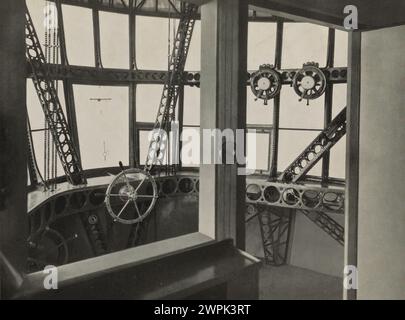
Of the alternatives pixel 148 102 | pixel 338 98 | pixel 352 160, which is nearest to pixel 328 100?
pixel 338 98

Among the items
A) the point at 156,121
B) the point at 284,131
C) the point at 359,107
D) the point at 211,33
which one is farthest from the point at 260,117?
the point at 211,33

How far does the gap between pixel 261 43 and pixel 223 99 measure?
10.2 meters

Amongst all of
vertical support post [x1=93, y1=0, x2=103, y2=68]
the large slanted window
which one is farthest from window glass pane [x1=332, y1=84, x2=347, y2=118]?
vertical support post [x1=93, y1=0, x2=103, y2=68]

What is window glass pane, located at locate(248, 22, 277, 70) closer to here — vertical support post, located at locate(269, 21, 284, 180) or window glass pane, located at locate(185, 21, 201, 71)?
vertical support post, located at locate(269, 21, 284, 180)

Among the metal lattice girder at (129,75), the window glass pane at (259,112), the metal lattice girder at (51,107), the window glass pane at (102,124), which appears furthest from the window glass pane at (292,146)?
the metal lattice girder at (51,107)

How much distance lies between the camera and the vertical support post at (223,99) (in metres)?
3.13

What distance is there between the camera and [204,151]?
3191mm

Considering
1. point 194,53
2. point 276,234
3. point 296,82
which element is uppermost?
point 194,53

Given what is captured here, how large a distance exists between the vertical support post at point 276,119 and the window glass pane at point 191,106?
2.18 metres

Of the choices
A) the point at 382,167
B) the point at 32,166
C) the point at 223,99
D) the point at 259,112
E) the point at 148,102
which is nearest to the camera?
the point at 223,99

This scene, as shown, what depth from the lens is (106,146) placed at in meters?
12.4

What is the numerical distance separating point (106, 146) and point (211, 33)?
9647 mm

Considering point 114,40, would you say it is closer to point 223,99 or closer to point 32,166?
point 32,166

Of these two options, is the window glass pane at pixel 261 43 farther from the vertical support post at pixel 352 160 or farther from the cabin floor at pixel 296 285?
the vertical support post at pixel 352 160
